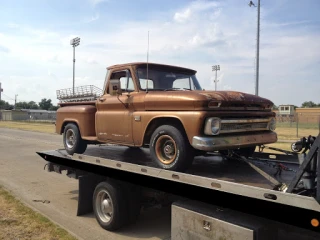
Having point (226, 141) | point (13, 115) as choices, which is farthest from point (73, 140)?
point (13, 115)

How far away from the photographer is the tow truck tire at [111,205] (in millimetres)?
4977

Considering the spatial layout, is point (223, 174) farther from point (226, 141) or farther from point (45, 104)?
point (45, 104)

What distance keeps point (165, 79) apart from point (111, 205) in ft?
7.33

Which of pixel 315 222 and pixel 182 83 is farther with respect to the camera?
pixel 182 83

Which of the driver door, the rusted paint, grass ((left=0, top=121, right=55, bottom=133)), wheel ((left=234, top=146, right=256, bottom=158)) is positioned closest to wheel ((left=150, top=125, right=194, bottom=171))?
the rusted paint

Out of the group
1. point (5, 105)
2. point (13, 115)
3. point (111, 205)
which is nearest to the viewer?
point (111, 205)

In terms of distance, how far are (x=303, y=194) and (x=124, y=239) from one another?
2813 millimetres

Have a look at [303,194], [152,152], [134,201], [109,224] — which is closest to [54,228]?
[109,224]

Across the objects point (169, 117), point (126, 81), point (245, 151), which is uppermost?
point (126, 81)

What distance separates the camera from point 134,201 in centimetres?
503

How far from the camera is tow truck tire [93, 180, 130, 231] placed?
16.3 ft

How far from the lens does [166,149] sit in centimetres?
451

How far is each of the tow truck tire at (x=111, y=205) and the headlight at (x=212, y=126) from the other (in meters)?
1.70

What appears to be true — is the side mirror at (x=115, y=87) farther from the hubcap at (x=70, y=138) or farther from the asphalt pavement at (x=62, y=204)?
the asphalt pavement at (x=62, y=204)
